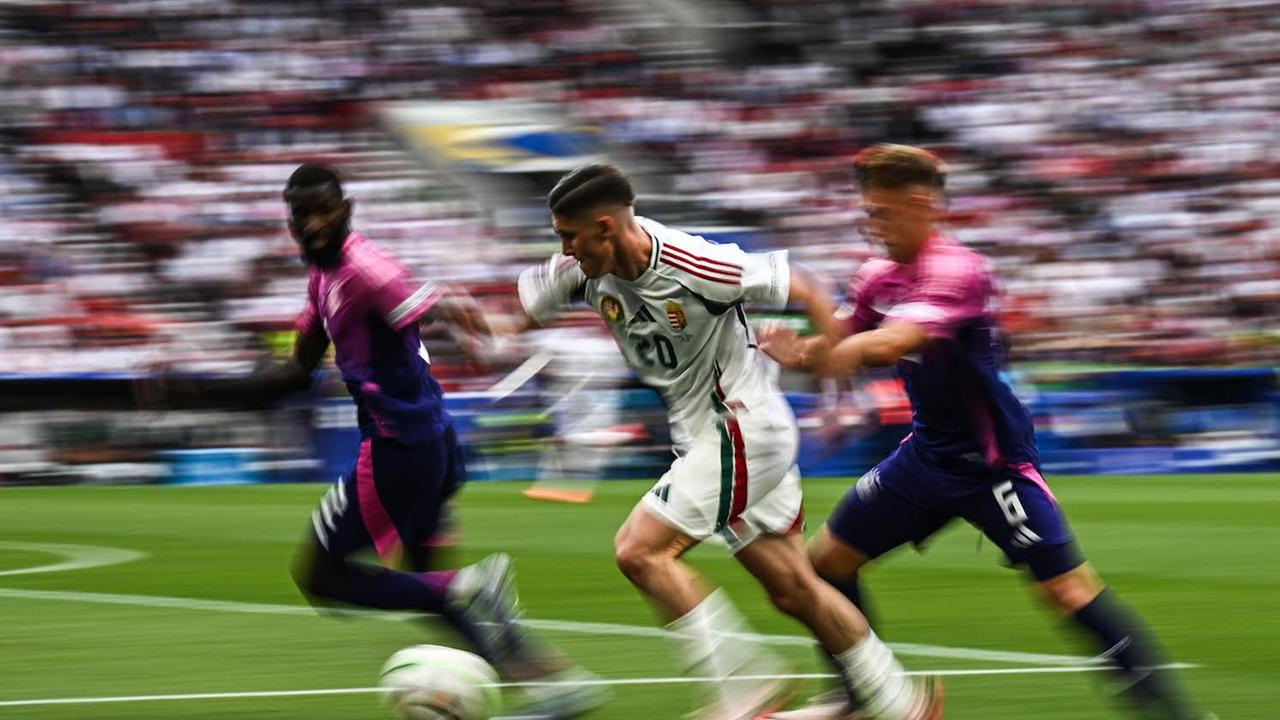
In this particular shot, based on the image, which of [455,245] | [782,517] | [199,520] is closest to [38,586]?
[199,520]

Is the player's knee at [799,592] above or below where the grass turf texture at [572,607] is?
above

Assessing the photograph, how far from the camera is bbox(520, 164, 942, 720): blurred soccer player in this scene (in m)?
5.93

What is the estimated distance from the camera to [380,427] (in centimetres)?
650

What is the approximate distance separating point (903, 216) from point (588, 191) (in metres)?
0.94

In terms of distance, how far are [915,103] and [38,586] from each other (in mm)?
16922

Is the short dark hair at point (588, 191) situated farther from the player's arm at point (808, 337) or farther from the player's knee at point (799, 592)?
the player's knee at point (799, 592)

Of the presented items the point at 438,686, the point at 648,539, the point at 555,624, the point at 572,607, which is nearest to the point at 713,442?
the point at 648,539

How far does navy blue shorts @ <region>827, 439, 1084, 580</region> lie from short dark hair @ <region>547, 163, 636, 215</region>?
1.22m

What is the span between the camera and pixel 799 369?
5422mm

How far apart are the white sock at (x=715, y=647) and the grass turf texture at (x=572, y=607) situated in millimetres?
859

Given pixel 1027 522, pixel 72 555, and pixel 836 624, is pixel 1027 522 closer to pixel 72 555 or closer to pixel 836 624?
pixel 836 624

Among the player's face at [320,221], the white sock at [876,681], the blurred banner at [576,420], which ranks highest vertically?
the player's face at [320,221]

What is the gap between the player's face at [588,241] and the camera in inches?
233

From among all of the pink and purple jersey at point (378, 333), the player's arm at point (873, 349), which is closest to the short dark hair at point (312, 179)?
the pink and purple jersey at point (378, 333)
